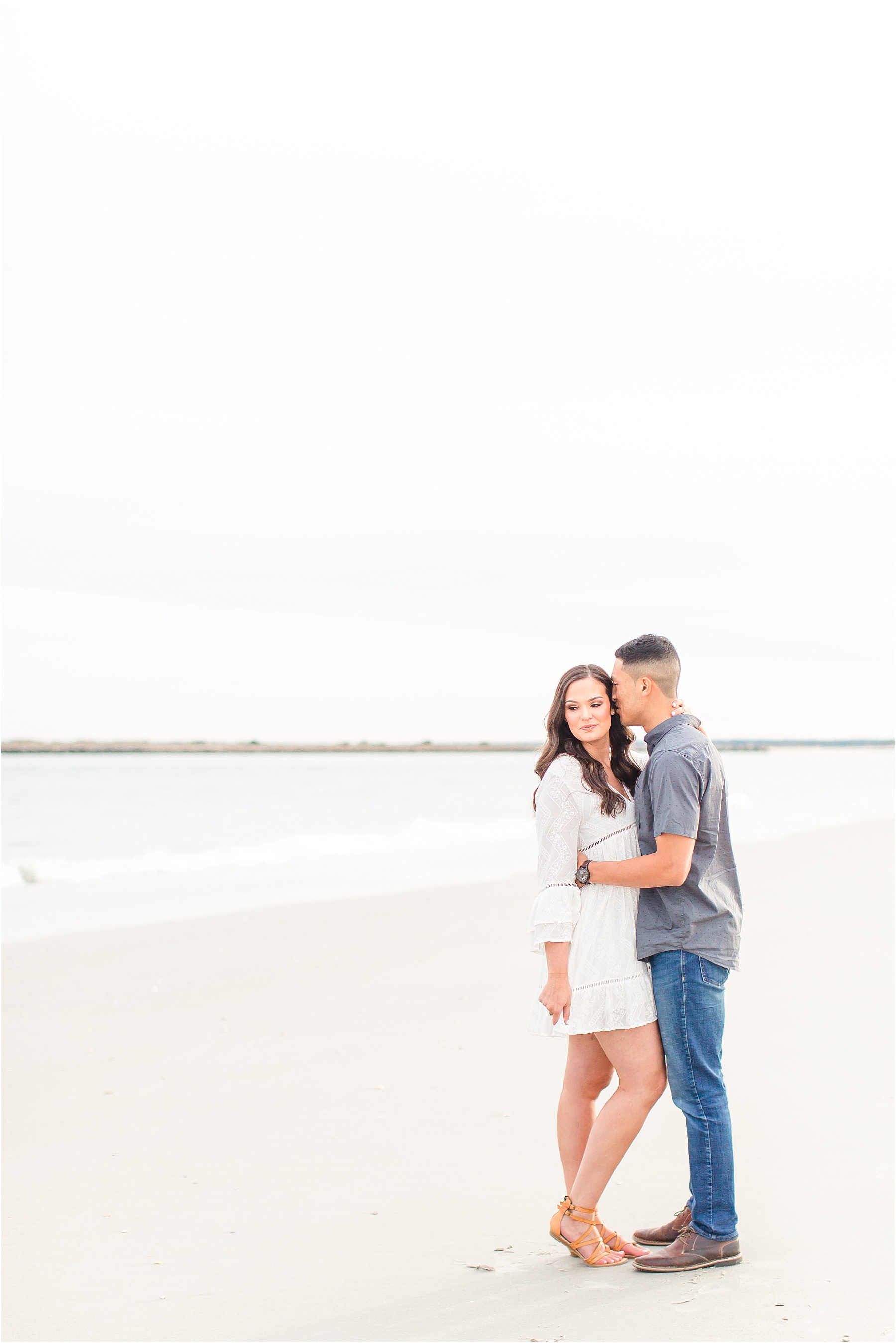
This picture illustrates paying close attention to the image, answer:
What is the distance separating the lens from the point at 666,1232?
3.53 meters

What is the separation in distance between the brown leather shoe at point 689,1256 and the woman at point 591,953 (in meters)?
0.12

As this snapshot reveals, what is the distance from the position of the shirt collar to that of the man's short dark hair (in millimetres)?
79

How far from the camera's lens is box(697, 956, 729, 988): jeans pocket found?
3.34 meters

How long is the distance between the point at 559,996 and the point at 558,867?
0.38 meters

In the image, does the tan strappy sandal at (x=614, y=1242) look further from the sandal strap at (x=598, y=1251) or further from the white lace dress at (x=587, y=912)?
the white lace dress at (x=587, y=912)

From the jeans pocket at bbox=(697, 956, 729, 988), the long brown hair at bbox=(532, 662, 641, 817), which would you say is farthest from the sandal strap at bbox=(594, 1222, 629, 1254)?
the long brown hair at bbox=(532, 662, 641, 817)

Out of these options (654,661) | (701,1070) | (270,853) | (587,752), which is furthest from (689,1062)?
(270,853)

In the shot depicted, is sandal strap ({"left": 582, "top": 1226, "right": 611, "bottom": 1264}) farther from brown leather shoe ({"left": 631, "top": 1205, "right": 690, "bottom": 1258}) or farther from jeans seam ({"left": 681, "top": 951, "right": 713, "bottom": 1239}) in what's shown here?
jeans seam ({"left": 681, "top": 951, "right": 713, "bottom": 1239})

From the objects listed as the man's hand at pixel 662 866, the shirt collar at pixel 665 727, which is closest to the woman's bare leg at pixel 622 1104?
the man's hand at pixel 662 866

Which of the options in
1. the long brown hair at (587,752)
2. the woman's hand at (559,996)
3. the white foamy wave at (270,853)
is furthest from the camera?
the white foamy wave at (270,853)

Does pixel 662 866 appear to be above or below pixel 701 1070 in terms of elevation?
above

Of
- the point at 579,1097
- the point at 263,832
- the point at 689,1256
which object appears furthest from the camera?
the point at 263,832

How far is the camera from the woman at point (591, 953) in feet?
11.1

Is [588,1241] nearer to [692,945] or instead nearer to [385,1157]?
[692,945]
